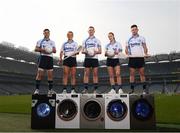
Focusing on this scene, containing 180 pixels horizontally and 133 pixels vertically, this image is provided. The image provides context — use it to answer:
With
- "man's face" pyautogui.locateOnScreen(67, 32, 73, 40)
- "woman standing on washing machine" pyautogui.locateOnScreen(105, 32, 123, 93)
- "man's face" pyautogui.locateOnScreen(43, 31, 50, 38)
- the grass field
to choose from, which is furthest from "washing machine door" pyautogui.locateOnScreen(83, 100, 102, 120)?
"man's face" pyautogui.locateOnScreen(43, 31, 50, 38)

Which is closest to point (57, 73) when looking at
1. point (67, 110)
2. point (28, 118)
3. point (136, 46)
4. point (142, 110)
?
point (28, 118)

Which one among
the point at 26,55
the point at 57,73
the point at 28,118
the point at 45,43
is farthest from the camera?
the point at 57,73

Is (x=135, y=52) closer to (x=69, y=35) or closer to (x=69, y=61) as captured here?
(x=69, y=61)

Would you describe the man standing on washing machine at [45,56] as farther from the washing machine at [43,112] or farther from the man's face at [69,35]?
the washing machine at [43,112]

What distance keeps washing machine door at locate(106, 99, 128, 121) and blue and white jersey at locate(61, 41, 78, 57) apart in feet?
7.95

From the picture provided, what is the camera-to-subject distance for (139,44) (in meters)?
9.12

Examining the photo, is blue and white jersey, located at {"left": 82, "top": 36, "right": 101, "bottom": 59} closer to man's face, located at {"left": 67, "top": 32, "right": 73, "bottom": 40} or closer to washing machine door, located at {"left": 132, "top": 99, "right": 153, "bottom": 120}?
man's face, located at {"left": 67, "top": 32, "right": 73, "bottom": 40}

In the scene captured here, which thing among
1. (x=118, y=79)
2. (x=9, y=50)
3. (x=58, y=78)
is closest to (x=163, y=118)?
(x=118, y=79)

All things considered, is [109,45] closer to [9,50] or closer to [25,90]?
[9,50]

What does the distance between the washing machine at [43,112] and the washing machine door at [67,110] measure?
7.4 inches

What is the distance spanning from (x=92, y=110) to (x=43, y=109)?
1305mm

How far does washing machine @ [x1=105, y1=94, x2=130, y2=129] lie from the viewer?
779 centimetres

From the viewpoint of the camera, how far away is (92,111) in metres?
8.01

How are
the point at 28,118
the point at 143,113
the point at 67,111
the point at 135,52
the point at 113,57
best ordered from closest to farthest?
the point at 143,113 → the point at 67,111 → the point at 135,52 → the point at 113,57 → the point at 28,118
